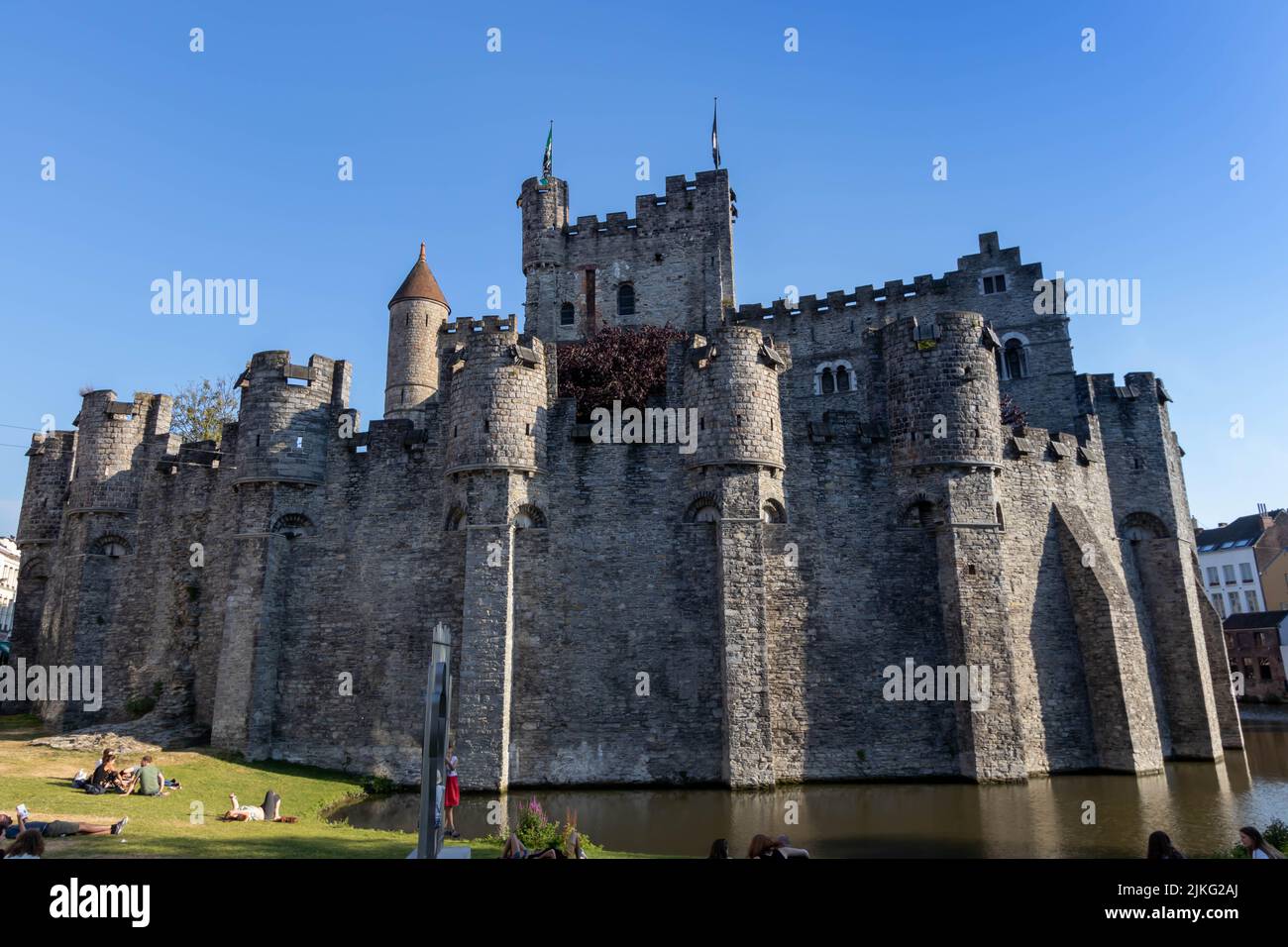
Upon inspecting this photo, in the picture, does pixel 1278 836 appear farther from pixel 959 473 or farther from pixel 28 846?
pixel 28 846

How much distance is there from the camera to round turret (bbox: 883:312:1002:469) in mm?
22781

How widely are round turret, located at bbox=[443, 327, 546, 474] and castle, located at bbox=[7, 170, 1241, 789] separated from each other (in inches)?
3.3

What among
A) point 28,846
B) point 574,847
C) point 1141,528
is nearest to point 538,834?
point 574,847

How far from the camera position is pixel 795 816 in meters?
17.1

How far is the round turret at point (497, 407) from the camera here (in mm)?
21812

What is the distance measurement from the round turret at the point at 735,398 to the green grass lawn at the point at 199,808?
11189mm

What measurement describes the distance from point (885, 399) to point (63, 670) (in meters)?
27.8

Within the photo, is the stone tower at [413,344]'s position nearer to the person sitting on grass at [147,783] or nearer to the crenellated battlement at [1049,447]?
the person sitting on grass at [147,783]

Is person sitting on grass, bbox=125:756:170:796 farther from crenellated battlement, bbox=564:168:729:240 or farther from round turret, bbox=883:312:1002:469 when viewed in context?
crenellated battlement, bbox=564:168:729:240

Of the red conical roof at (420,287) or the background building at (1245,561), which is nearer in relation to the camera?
the red conical roof at (420,287)

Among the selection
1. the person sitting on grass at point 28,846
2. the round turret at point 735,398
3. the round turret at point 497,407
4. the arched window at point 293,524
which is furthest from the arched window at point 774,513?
the person sitting on grass at point 28,846

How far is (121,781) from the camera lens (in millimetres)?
17266
